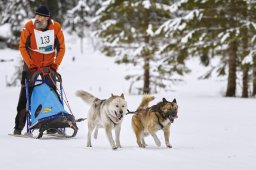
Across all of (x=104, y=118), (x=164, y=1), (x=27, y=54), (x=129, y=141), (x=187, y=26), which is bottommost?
(x=129, y=141)

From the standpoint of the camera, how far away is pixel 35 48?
27.8ft

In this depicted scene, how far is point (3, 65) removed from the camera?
37.5 m

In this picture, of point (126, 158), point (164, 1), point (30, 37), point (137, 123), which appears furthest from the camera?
point (164, 1)

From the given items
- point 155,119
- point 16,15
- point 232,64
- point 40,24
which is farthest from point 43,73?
point 16,15

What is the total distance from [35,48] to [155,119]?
2799 millimetres

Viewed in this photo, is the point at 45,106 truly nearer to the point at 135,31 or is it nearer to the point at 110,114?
the point at 110,114

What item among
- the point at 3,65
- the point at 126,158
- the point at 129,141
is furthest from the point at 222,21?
the point at 3,65

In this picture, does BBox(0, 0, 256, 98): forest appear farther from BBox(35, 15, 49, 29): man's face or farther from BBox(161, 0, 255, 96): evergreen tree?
BBox(35, 15, 49, 29): man's face

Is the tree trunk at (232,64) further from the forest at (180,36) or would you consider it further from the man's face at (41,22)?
the man's face at (41,22)

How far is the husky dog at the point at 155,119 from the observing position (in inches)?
286

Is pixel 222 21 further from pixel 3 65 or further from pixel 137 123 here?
pixel 3 65

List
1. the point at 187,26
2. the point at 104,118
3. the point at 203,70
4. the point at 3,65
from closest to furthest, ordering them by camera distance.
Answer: the point at 104,118
the point at 187,26
the point at 3,65
the point at 203,70

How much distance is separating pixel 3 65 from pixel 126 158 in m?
33.4

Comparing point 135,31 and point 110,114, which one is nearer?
point 110,114
